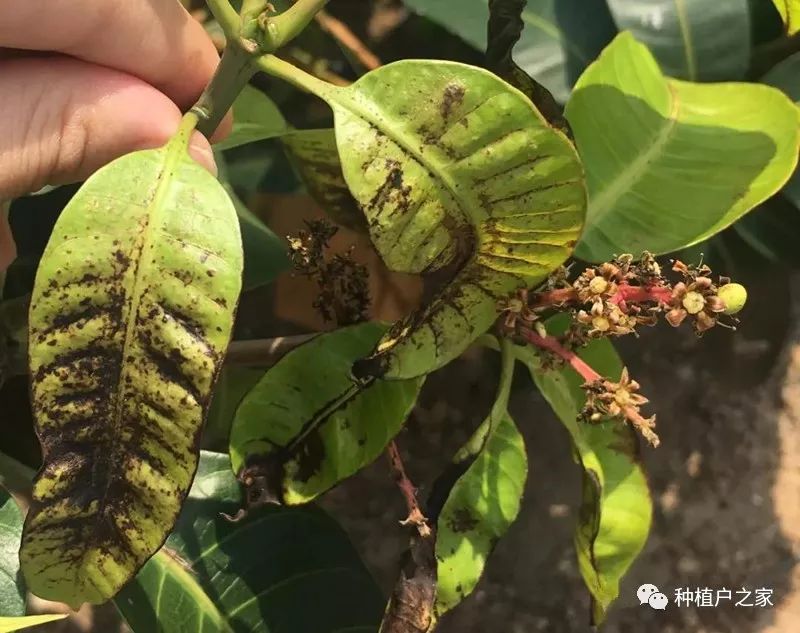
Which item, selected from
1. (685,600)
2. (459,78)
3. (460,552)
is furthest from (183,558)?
(685,600)

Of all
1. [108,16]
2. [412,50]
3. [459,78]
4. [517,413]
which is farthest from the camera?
[517,413]

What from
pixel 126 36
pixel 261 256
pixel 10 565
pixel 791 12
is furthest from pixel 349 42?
pixel 10 565

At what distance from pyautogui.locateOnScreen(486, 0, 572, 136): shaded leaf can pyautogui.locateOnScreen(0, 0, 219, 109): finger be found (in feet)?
0.67

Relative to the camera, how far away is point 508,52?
1.77 feet

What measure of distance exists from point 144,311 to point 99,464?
10 cm

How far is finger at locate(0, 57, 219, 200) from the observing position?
1.74 feet

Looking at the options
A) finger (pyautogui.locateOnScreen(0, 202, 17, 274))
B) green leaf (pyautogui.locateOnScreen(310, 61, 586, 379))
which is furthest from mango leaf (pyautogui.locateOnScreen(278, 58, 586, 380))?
finger (pyautogui.locateOnScreen(0, 202, 17, 274))

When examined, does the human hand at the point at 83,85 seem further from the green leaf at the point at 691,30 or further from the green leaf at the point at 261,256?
the green leaf at the point at 691,30

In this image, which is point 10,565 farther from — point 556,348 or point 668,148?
point 668,148

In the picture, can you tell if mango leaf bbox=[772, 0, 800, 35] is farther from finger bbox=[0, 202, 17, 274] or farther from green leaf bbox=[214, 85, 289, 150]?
finger bbox=[0, 202, 17, 274]

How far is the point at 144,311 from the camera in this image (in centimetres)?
44

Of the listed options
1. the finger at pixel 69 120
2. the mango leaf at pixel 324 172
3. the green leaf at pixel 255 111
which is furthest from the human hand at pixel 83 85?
the green leaf at pixel 255 111

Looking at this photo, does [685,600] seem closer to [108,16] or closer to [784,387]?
[784,387]

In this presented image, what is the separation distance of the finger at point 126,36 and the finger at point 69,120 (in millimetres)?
17
